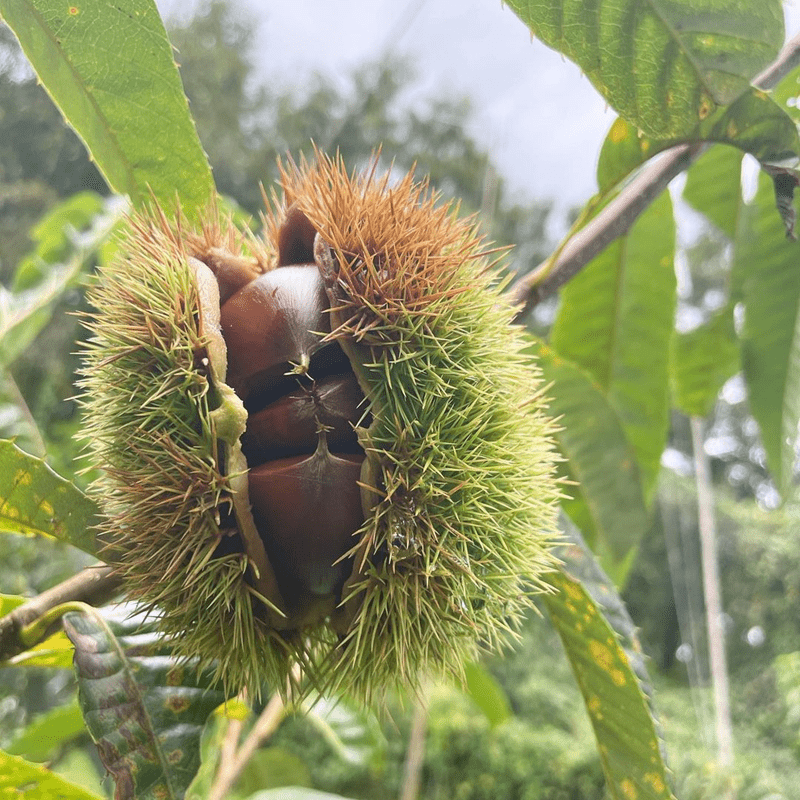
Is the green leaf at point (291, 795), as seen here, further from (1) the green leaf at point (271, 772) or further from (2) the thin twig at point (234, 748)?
(1) the green leaf at point (271, 772)

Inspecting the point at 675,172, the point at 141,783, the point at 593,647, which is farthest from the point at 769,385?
the point at 141,783

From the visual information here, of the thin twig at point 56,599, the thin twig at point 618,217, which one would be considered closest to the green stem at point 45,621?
the thin twig at point 56,599

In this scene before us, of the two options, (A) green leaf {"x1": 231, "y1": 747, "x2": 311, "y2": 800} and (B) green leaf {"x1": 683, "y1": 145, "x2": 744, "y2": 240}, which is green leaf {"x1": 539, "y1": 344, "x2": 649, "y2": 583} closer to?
(B) green leaf {"x1": 683, "y1": 145, "x2": 744, "y2": 240}

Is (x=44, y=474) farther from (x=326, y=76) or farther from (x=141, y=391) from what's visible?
(x=326, y=76)

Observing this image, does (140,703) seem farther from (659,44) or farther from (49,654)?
(659,44)

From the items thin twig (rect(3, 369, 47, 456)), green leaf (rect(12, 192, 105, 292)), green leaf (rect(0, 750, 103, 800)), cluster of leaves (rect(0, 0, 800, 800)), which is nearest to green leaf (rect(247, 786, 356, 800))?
cluster of leaves (rect(0, 0, 800, 800))

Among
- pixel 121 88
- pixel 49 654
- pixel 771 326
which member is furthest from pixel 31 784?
pixel 771 326

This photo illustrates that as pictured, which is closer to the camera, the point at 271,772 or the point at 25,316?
the point at 25,316
